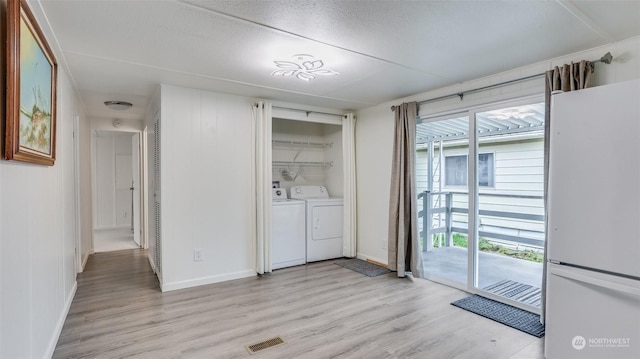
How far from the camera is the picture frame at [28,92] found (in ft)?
4.44

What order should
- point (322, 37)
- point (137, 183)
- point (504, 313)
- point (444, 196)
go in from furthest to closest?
1. point (137, 183)
2. point (444, 196)
3. point (504, 313)
4. point (322, 37)

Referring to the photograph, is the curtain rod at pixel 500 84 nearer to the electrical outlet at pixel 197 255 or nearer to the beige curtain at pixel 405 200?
the beige curtain at pixel 405 200

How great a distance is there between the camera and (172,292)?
3.47 meters

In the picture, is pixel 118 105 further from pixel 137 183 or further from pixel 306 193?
pixel 306 193

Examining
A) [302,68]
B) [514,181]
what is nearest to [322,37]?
[302,68]

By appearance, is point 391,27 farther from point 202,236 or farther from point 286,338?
point 202,236

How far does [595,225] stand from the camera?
5.87 feet

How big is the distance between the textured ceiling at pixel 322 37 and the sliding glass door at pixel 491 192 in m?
0.66

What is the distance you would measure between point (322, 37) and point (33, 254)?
2.21m

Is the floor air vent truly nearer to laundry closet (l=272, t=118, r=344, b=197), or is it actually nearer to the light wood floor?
the light wood floor

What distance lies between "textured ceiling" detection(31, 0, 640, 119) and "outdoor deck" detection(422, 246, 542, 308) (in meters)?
2.24

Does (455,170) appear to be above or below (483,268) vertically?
above

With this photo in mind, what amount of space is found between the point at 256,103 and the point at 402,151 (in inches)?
76.4

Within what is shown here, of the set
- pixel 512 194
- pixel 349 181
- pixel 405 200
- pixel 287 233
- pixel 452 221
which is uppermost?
pixel 349 181
